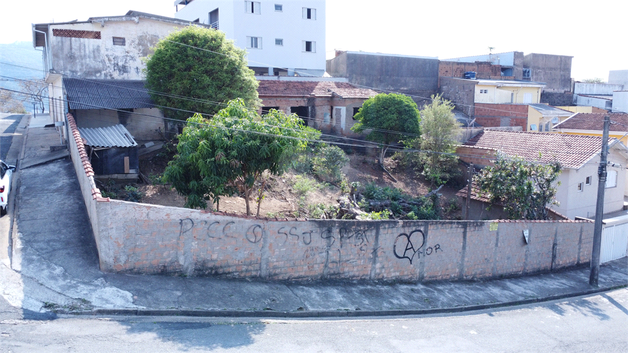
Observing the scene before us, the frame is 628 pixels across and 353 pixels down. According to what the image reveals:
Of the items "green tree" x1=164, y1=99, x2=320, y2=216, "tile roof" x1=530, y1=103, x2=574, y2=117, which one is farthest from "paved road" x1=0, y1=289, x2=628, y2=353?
"tile roof" x1=530, y1=103, x2=574, y2=117

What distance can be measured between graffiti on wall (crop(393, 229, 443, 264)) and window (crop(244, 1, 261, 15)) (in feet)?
A: 84.0

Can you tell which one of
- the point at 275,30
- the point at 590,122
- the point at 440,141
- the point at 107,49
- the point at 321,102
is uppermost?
the point at 275,30

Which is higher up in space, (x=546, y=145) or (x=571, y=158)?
(x=546, y=145)

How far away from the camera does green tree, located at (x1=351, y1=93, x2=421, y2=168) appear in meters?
23.8

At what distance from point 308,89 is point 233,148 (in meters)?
17.5

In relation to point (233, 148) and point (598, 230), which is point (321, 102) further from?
point (233, 148)

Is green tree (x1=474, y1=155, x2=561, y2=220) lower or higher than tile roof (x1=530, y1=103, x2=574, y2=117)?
lower

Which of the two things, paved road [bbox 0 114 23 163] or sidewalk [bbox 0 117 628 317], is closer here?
sidewalk [bbox 0 117 628 317]

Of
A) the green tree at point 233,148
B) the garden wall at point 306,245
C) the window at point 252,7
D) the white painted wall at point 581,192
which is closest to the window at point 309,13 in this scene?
the window at point 252,7

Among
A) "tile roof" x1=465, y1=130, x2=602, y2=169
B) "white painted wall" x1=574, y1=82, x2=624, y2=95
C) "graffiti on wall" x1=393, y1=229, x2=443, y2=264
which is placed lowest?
"graffiti on wall" x1=393, y1=229, x2=443, y2=264

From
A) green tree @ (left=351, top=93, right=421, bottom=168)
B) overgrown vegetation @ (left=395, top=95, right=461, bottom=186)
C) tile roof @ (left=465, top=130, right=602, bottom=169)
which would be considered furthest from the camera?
overgrown vegetation @ (left=395, top=95, right=461, bottom=186)

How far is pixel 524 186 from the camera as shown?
1697 centimetres

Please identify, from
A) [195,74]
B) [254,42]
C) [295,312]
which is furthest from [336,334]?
[254,42]

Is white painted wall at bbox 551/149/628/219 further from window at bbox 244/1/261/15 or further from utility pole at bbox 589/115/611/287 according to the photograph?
window at bbox 244/1/261/15
